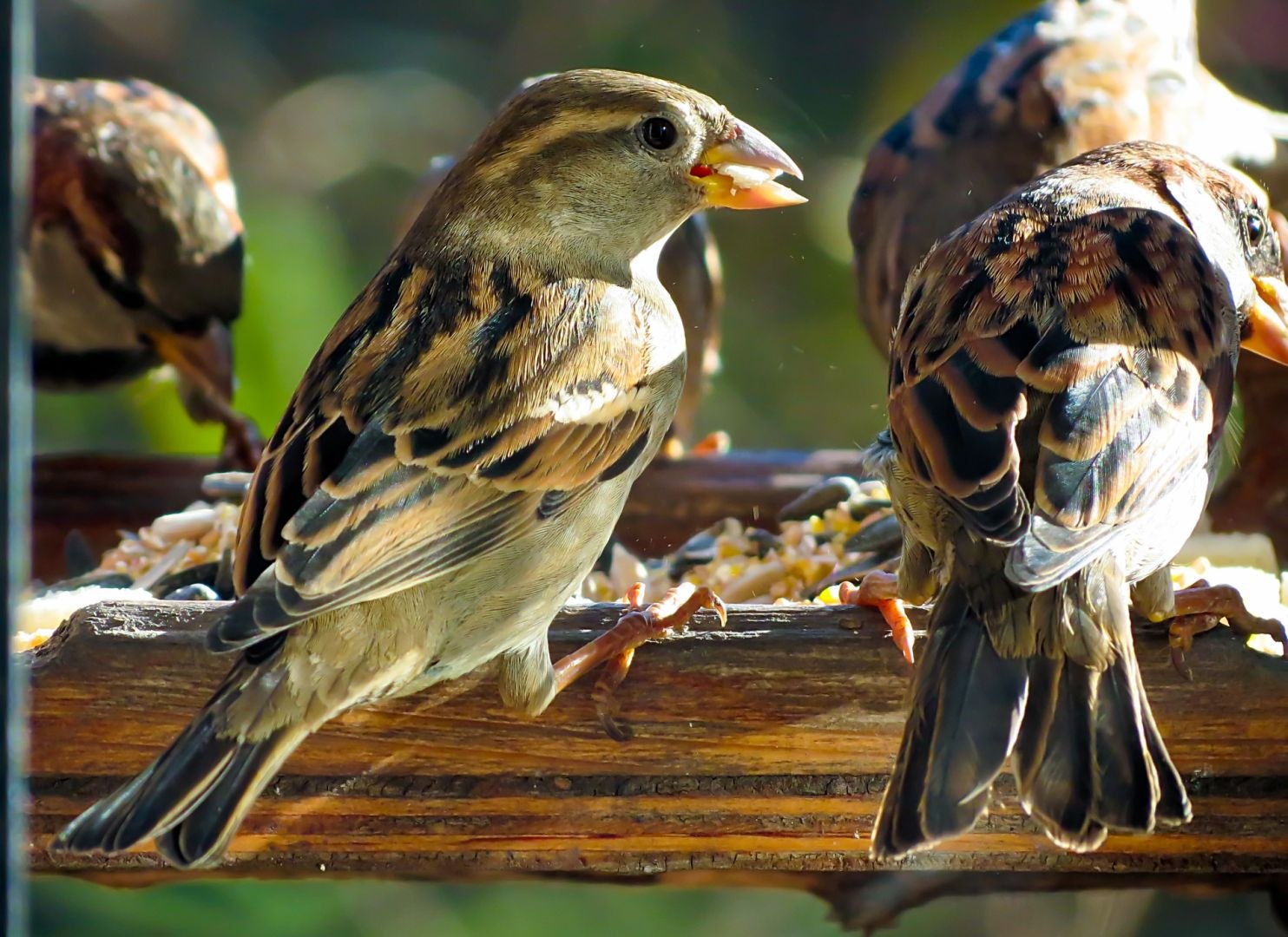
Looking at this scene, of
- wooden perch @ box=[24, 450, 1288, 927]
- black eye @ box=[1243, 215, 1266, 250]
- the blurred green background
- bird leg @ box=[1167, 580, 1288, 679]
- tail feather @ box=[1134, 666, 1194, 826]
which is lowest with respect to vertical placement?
the blurred green background

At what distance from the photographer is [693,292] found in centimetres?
348

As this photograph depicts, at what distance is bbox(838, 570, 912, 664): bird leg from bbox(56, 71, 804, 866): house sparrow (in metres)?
0.17

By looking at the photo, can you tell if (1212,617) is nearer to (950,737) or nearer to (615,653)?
(950,737)

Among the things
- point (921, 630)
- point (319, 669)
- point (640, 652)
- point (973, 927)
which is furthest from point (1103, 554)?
point (973, 927)

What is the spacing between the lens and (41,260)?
11.7 ft

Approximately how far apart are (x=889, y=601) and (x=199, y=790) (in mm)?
695

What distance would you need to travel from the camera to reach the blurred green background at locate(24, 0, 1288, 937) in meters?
3.42

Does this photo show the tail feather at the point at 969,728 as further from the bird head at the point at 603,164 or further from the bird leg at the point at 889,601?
the bird head at the point at 603,164

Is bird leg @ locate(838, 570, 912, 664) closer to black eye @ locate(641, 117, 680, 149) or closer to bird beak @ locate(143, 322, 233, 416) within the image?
black eye @ locate(641, 117, 680, 149)

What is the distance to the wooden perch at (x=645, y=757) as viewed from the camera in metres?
1.66

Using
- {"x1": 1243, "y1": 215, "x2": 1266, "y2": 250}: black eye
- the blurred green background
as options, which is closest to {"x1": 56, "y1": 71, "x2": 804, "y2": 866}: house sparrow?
the blurred green background

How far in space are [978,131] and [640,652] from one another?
1.53 metres

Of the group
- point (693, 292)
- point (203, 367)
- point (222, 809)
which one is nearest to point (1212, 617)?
point (222, 809)

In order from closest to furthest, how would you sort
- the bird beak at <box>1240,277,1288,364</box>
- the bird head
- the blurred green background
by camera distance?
1. the bird head
2. the bird beak at <box>1240,277,1288,364</box>
3. the blurred green background
